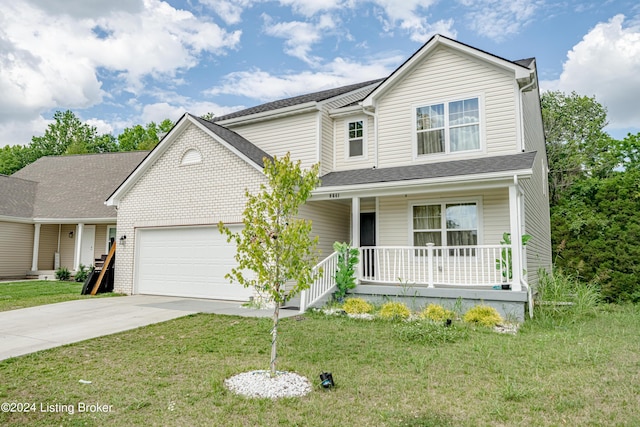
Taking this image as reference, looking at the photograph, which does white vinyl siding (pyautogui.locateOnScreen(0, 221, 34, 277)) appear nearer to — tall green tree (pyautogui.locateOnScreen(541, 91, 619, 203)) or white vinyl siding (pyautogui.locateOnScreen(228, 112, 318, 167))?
white vinyl siding (pyautogui.locateOnScreen(228, 112, 318, 167))

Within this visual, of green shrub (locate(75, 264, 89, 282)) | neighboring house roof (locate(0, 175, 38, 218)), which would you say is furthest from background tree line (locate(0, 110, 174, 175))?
green shrub (locate(75, 264, 89, 282))

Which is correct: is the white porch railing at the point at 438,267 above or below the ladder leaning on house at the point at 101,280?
above

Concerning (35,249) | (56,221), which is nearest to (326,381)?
(56,221)

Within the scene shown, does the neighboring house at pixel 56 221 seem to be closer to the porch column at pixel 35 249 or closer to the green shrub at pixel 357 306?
the porch column at pixel 35 249

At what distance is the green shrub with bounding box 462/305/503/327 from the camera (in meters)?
7.72

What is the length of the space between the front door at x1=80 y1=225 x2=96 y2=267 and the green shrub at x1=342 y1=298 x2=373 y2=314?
14.9 meters

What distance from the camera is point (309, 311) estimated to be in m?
9.24

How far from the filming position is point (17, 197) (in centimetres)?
1897

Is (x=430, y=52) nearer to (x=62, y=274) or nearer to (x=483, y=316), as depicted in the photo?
(x=483, y=316)

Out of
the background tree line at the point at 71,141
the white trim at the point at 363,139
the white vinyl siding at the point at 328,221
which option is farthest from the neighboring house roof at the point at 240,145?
the background tree line at the point at 71,141

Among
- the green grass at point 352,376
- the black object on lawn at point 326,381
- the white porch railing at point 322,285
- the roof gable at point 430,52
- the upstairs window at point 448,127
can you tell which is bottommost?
the green grass at point 352,376

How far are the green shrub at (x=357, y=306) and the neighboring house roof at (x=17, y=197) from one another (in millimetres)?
16460

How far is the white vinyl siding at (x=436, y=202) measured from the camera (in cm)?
1002

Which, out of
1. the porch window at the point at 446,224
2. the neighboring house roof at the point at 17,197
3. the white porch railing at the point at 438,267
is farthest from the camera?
the neighboring house roof at the point at 17,197
